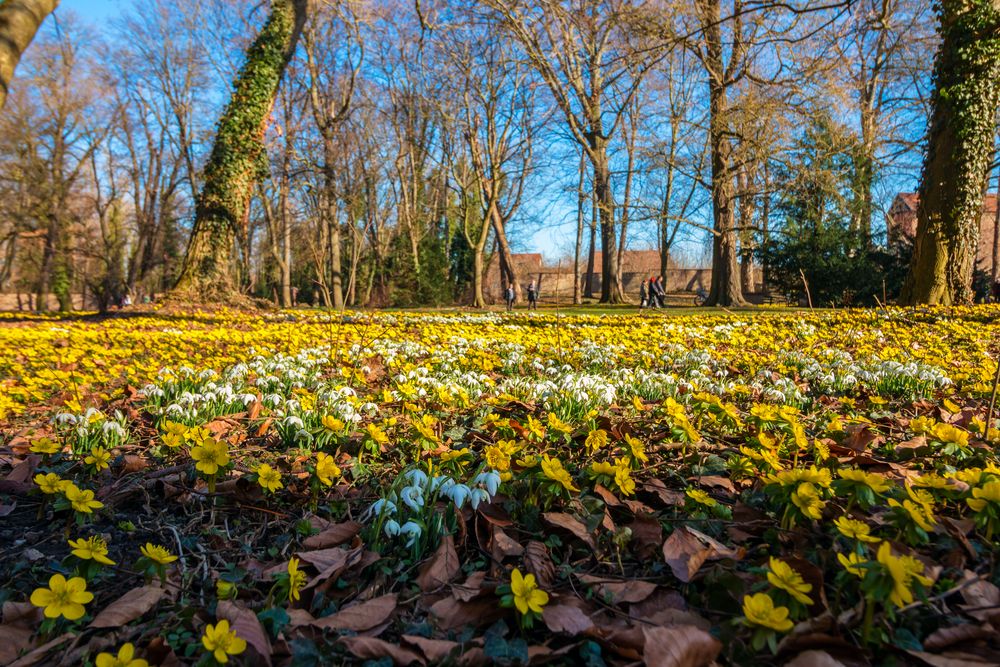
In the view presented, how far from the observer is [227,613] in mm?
Result: 1438

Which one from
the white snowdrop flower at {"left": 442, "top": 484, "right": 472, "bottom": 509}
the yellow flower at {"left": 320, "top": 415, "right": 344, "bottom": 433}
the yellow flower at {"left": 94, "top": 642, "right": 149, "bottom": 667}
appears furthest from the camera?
the yellow flower at {"left": 320, "top": 415, "right": 344, "bottom": 433}

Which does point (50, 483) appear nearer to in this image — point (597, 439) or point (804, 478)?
point (597, 439)

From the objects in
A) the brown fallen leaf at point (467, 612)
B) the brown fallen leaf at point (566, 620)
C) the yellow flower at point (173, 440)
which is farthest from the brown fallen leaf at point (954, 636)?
the yellow flower at point (173, 440)

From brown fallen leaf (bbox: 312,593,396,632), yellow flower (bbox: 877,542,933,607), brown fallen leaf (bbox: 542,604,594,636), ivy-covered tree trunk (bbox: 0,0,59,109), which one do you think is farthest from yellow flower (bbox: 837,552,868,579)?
ivy-covered tree trunk (bbox: 0,0,59,109)

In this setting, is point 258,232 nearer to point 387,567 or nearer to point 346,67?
point 346,67

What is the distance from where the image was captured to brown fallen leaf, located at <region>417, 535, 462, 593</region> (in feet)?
5.27

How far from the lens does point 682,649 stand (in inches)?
46.6

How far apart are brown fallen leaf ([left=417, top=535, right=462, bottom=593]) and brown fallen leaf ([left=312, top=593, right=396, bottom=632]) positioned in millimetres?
119

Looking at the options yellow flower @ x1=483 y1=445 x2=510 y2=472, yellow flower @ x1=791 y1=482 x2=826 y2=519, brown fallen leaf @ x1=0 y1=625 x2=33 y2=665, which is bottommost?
brown fallen leaf @ x1=0 y1=625 x2=33 y2=665

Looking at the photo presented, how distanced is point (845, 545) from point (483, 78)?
22068 millimetres

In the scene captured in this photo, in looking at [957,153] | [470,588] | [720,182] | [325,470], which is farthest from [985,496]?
[720,182]

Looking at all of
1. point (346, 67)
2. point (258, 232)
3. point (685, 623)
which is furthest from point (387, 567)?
point (258, 232)

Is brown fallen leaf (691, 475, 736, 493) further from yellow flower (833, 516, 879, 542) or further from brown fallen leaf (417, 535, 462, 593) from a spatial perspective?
brown fallen leaf (417, 535, 462, 593)

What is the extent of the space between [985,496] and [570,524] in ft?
3.69
